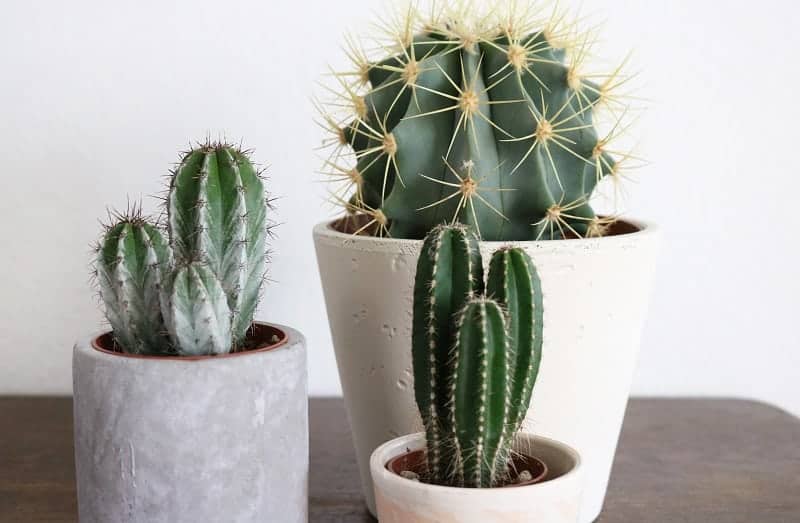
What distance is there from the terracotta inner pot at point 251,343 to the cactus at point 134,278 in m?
0.02

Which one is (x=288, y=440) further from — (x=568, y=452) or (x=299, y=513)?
(x=568, y=452)

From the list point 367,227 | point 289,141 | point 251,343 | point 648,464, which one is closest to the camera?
point 251,343

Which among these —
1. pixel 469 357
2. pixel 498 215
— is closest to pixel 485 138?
pixel 498 215

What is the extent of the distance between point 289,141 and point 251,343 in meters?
0.49

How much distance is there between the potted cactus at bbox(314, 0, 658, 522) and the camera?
719mm

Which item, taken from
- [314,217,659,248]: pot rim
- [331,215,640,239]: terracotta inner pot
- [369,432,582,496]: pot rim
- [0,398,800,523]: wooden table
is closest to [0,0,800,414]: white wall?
[0,398,800,523]: wooden table

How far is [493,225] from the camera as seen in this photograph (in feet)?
2.41

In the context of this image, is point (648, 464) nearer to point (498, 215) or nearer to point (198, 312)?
point (498, 215)

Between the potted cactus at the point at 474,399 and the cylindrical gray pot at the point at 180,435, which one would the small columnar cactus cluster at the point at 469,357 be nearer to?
the potted cactus at the point at 474,399

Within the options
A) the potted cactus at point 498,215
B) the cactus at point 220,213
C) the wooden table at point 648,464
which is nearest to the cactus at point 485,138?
the potted cactus at point 498,215

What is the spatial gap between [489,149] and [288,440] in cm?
27

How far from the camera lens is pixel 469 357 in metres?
0.59

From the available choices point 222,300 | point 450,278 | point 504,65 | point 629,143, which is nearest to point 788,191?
point 629,143

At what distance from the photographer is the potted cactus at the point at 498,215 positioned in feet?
2.36
